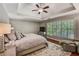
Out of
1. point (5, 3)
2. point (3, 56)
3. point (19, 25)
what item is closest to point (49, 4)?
point (19, 25)

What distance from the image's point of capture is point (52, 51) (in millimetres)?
1962

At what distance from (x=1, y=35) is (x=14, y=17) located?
39cm

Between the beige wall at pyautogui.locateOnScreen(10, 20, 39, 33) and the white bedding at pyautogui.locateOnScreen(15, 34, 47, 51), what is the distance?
10cm

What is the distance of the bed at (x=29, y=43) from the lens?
1858 millimetres

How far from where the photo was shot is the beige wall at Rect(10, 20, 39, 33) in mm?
1856

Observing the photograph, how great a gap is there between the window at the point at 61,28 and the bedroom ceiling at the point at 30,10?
6.8 inches

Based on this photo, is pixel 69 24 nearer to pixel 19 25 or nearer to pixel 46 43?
pixel 46 43

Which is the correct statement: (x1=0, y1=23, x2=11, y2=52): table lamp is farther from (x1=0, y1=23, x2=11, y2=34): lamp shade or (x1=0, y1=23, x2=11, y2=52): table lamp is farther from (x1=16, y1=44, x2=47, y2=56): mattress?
(x1=16, y1=44, x2=47, y2=56): mattress

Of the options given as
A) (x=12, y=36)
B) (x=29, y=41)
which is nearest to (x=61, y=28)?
(x=29, y=41)

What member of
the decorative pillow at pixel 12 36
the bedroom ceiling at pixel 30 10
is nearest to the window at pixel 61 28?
the bedroom ceiling at pixel 30 10

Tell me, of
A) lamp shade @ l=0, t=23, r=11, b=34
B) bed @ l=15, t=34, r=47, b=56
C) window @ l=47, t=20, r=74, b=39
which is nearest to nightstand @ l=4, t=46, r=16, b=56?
bed @ l=15, t=34, r=47, b=56

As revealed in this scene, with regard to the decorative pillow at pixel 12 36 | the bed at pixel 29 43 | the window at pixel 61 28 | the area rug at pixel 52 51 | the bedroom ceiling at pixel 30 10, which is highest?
the bedroom ceiling at pixel 30 10

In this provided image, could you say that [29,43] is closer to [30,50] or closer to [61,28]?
[30,50]

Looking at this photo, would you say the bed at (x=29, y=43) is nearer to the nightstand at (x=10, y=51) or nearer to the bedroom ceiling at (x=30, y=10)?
the nightstand at (x=10, y=51)
